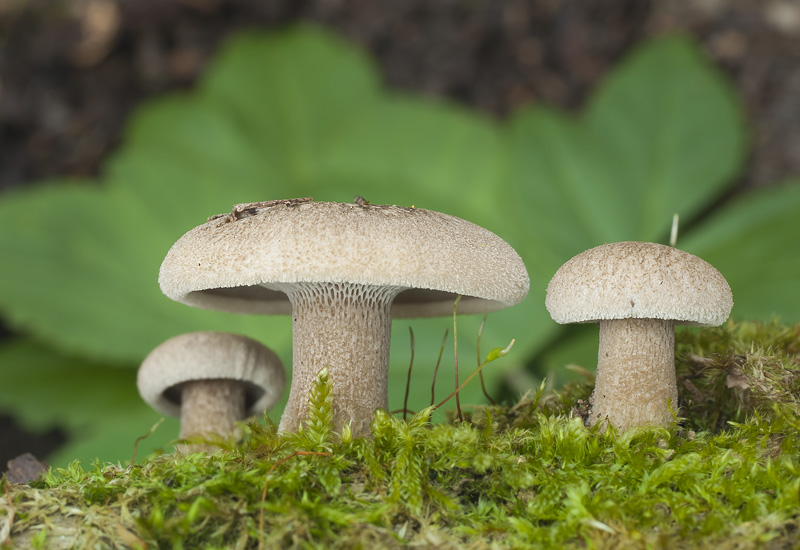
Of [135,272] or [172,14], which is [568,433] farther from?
[172,14]

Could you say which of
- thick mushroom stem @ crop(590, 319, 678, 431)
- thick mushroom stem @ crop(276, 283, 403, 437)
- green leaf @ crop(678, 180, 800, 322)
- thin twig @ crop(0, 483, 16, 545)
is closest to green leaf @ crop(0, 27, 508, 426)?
green leaf @ crop(678, 180, 800, 322)

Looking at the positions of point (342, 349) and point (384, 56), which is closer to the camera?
point (342, 349)

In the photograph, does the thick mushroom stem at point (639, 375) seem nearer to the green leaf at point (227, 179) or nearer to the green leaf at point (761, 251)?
the green leaf at point (761, 251)

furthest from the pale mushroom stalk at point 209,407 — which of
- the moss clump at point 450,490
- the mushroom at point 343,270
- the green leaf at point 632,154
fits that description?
the green leaf at point 632,154

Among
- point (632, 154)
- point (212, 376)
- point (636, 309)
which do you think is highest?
point (632, 154)

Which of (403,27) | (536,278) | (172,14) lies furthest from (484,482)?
(172,14)

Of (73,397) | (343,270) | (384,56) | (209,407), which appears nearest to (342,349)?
(343,270)

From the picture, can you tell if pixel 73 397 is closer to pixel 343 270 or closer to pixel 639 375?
pixel 343 270
